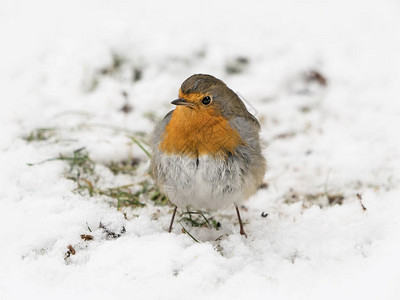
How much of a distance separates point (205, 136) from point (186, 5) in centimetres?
421

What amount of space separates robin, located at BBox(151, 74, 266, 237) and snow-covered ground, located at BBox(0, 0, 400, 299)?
0.31 meters

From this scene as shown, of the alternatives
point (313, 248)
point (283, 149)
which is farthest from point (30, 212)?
point (283, 149)

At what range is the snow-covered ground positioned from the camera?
9.80ft

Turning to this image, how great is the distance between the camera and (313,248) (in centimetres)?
337

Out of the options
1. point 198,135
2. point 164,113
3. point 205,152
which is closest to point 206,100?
point 198,135

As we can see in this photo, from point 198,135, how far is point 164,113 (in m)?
2.11

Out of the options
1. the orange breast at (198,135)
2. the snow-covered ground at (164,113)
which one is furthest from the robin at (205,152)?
the snow-covered ground at (164,113)

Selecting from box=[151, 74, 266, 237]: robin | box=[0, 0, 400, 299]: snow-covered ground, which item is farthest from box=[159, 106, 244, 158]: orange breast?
box=[0, 0, 400, 299]: snow-covered ground

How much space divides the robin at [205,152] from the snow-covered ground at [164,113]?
0.31m

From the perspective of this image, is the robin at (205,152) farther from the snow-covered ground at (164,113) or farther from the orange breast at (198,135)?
the snow-covered ground at (164,113)

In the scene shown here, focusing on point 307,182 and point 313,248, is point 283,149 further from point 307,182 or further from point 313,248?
point 313,248

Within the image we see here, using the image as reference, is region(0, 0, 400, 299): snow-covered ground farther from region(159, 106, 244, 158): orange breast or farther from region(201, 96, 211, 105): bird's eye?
region(201, 96, 211, 105): bird's eye

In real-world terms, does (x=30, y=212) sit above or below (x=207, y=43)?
below

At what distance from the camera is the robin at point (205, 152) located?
11.3 ft
